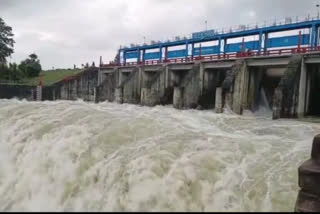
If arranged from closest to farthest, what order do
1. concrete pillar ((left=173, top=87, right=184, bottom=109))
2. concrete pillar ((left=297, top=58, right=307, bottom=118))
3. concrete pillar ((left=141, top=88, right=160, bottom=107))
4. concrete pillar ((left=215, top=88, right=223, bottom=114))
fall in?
concrete pillar ((left=297, top=58, right=307, bottom=118)) → concrete pillar ((left=215, top=88, right=223, bottom=114)) → concrete pillar ((left=173, top=87, right=184, bottom=109)) → concrete pillar ((left=141, top=88, right=160, bottom=107))

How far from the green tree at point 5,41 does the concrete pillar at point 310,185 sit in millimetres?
70035

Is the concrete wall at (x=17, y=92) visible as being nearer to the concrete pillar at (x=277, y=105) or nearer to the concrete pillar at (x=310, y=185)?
the concrete pillar at (x=277, y=105)

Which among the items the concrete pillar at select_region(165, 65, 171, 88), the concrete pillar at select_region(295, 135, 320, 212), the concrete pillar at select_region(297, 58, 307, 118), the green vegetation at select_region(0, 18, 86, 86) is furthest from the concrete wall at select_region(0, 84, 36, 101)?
the concrete pillar at select_region(295, 135, 320, 212)

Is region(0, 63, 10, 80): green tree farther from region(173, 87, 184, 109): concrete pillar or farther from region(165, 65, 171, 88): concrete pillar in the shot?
region(173, 87, 184, 109): concrete pillar

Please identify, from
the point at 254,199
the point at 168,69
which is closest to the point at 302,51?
the point at 168,69

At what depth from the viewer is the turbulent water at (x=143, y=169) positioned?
292 inches

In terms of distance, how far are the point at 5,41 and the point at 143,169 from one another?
2699 inches

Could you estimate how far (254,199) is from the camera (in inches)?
288

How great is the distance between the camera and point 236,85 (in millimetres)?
24156

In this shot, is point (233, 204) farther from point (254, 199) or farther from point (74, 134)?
point (74, 134)

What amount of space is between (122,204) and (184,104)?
67.9ft

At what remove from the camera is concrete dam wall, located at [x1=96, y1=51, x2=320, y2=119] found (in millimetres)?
20750

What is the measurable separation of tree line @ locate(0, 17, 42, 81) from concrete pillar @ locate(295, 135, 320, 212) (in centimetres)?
5537

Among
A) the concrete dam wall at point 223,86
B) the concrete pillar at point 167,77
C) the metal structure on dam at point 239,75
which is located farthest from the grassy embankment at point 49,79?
the concrete pillar at point 167,77
